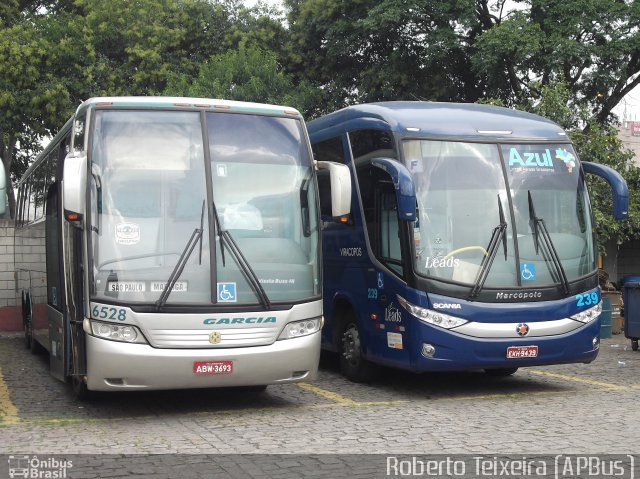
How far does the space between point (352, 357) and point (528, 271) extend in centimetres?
276

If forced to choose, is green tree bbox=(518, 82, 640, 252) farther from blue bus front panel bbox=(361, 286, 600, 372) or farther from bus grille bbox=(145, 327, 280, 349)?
bus grille bbox=(145, 327, 280, 349)

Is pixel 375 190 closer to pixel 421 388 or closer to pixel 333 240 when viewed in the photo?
pixel 333 240

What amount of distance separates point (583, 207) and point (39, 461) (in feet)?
22.5

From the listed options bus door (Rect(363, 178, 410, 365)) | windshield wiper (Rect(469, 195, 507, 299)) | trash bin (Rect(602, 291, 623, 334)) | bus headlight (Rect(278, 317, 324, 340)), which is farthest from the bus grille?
Result: trash bin (Rect(602, 291, 623, 334))

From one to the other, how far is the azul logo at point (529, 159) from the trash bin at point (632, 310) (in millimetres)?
5913

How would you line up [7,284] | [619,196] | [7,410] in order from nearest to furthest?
[7,410], [619,196], [7,284]

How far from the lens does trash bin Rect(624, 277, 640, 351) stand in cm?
1641

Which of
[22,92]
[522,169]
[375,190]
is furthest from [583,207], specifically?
[22,92]

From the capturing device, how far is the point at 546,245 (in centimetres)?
1102

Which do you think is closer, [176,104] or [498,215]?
[176,104]

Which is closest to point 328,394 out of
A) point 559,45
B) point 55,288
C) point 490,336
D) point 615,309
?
point 490,336

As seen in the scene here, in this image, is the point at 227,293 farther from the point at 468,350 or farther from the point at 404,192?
the point at 468,350

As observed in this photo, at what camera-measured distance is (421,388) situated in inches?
473

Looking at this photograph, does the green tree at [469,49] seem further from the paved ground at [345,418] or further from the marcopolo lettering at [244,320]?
the marcopolo lettering at [244,320]
